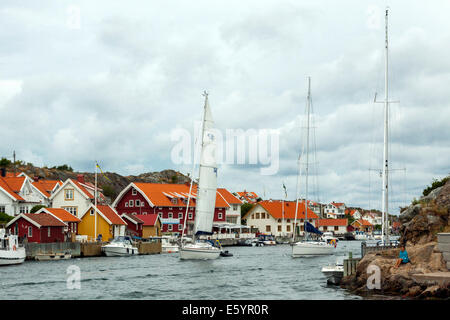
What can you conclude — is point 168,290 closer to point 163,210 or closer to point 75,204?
point 75,204

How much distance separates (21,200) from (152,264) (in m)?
33.7

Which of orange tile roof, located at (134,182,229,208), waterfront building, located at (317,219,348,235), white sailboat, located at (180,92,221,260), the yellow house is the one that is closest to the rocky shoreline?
white sailboat, located at (180,92,221,260)

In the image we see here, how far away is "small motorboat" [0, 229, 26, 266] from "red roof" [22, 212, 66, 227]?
949 cm

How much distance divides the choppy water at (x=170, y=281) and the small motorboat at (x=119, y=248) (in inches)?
370

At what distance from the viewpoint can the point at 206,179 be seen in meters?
63.2

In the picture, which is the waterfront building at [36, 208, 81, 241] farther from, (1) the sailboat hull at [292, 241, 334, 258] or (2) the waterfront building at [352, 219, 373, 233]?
(2) the waterfront building at [352, 219, 373, 233]

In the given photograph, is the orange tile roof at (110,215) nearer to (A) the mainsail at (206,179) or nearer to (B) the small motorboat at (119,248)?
(B) the small motorboat at (119,248)

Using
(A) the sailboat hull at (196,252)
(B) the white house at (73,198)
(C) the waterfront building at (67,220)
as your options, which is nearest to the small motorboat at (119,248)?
(C) the waterfront building at (67,220)

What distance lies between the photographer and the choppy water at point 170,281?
1342 inches

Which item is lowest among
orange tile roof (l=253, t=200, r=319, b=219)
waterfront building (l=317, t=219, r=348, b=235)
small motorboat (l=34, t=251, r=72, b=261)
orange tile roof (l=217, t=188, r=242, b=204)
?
waterfront building (l=317, t=219, r=348, b=235)

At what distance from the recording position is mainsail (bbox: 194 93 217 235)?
205 feet

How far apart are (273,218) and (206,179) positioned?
66215mm
